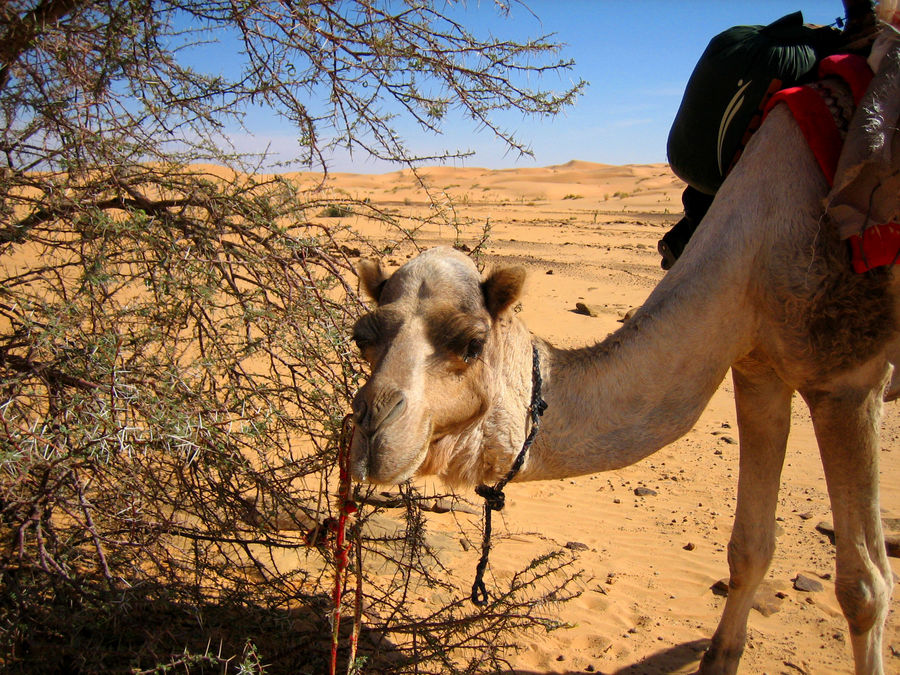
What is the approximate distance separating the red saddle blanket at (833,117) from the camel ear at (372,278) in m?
1.94

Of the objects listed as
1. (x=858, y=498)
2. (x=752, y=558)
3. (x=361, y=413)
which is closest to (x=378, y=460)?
(x=361, y=413)

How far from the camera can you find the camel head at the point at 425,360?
6.63ft

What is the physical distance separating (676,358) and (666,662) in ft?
7.43

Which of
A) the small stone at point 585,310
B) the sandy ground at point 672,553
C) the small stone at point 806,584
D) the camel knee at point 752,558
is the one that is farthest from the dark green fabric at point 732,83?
the small stone at point 585,310

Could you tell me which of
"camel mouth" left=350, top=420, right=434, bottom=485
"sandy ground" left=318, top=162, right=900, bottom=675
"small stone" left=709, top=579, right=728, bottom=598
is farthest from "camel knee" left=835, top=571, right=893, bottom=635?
"camel mouth" left=350, top=420, right=434, bottom=485

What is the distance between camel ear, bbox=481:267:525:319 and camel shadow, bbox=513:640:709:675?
2.35 meters

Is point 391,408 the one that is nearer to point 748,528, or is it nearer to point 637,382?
point 637,382

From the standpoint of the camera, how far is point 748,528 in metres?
3.75

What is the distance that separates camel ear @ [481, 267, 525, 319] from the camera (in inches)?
94.4

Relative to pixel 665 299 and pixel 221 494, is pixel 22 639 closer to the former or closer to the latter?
pixel 221 494

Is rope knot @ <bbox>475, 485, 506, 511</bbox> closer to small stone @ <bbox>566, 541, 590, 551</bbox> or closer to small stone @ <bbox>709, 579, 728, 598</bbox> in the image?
small stone @ <bbox>566, 541, 590, 551</bbox>

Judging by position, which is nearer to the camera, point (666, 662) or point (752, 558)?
point (752, 558)

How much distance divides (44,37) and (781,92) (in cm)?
336

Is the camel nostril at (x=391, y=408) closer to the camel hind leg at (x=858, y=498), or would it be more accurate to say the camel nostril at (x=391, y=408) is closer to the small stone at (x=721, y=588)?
the camel hind leg at (x=858, y=498)
